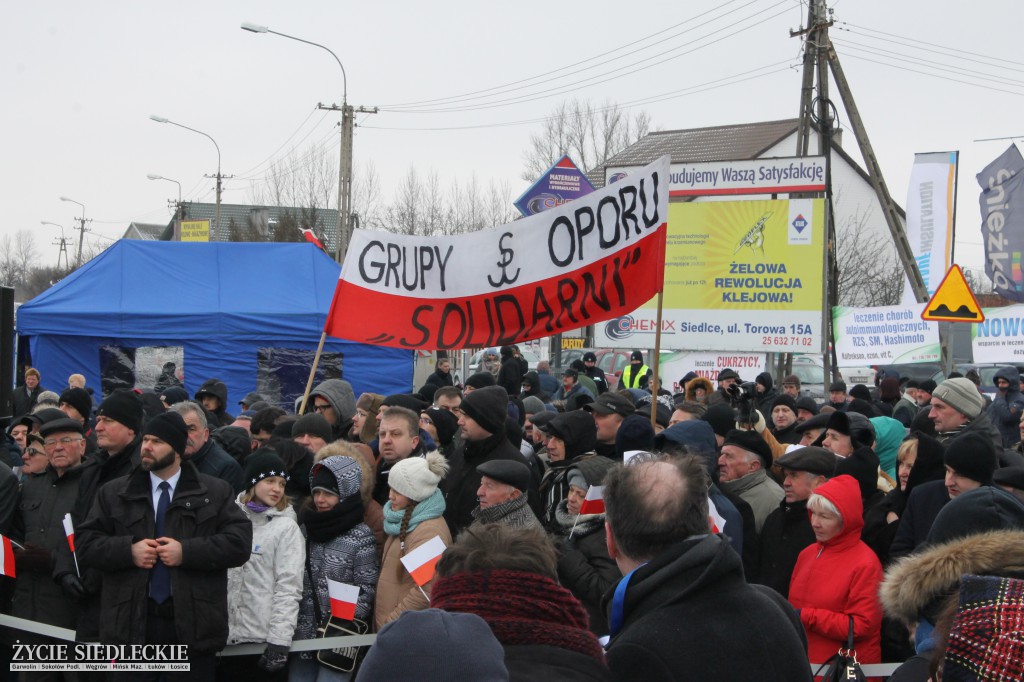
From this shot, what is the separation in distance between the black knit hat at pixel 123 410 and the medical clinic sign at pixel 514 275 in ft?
8.15

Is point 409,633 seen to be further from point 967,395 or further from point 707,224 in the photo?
point 707,224

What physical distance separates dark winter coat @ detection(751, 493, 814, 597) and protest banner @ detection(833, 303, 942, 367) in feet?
36.5

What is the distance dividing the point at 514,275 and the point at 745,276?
370 inches

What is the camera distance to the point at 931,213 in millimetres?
16312

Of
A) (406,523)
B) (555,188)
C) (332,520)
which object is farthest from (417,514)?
(555,188)

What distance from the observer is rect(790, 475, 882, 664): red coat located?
468 cm

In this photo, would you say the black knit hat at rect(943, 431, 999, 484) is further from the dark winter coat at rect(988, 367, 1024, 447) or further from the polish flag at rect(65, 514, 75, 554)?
the dark winter coat at rect(988, 367, 1024, 447)

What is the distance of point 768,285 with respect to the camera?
1622 cm

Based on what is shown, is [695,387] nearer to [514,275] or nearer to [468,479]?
[514,275]

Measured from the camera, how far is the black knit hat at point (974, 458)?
4.77 m

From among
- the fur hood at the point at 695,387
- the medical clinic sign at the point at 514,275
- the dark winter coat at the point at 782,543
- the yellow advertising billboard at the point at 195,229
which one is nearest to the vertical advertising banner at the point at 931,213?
the fur hood at the point at 695,387

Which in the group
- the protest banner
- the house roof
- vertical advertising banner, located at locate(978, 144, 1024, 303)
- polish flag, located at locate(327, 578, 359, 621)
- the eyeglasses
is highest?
the house roof

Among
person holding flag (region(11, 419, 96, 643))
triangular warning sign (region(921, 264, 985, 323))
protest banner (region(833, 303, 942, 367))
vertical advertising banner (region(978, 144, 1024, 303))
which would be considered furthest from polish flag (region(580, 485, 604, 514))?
vertical advertising banner (region(978, 144, 1024, 303))

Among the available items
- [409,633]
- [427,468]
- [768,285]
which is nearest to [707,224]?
[768,285]
